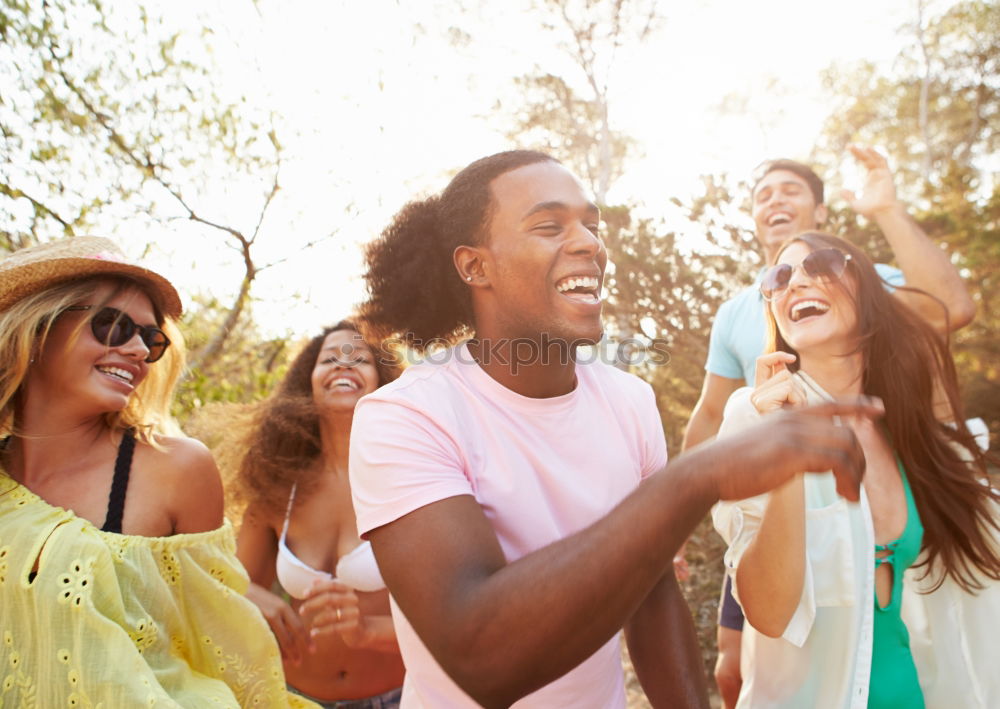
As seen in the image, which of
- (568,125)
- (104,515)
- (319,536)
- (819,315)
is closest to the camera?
(104,515)

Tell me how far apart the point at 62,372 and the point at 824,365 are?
268 cm

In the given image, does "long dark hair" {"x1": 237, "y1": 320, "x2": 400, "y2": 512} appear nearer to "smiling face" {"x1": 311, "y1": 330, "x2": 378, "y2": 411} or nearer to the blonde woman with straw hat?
"smiling face" {"x1": 311, "y1": 330, "x2": 378, "y2": 411}

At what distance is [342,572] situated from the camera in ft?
9.64

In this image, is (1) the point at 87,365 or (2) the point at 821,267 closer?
(1) the point at 87,365

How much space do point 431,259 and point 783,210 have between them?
2.43 meters

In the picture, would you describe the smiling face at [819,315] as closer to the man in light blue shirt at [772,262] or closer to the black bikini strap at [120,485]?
the man in light blue shirt at [772,262]

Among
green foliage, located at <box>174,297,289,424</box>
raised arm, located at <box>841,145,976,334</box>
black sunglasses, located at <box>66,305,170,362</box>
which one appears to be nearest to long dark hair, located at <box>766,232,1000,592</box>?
raised arm, located at <box>841,145,976,334</box>

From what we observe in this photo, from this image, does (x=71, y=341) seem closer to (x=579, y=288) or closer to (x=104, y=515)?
(x=104, y=515)

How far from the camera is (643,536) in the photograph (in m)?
1.21

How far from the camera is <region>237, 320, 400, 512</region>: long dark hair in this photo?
3.38 m

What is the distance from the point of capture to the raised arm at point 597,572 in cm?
122

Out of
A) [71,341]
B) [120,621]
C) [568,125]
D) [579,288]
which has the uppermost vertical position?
[568,125]

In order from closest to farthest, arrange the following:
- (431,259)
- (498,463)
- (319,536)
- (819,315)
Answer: (498,463), (431,259), (819,315), (319,536)

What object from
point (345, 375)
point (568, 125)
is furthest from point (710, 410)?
point (568, 125)
